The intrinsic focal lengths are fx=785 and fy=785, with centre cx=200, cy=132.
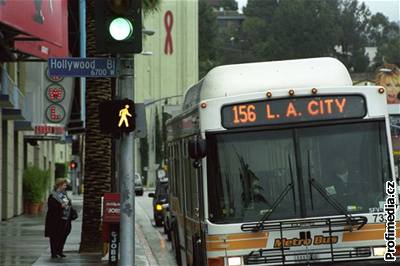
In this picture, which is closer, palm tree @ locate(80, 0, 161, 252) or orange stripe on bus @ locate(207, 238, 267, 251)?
orange stripe on bus @ locate(207, 238, 267, 251)

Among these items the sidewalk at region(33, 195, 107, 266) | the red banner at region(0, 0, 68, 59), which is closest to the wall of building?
the red banner at region(0, 0, 68, 59)

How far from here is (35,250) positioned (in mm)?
20047

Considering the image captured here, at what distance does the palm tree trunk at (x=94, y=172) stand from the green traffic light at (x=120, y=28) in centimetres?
986

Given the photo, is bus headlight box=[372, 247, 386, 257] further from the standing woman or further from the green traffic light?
the standing woman

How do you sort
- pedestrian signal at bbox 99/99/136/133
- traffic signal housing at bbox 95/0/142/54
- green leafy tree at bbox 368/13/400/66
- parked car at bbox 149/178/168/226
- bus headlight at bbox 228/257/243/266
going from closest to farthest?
bus headlight at bbox 228/257/243/266 → traffic signal housing at bbox 95/0/142/54 → pedestrian signal at bbox 99/99/136/133 → parked car at bbox 149/178/168/226 → green leafy tree at bbox 368/13/400/66

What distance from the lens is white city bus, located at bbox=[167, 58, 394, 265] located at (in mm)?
9352

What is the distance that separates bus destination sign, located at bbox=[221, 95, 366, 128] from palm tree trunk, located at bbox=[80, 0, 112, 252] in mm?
9857

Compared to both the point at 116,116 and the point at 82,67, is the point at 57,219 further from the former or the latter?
the point at 116,116

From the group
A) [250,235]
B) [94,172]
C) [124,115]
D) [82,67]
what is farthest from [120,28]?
[94,172]

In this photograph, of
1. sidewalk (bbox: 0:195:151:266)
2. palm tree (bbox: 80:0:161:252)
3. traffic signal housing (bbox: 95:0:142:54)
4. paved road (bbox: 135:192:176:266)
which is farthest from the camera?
palm tree (bbox: 80:0:161:252)

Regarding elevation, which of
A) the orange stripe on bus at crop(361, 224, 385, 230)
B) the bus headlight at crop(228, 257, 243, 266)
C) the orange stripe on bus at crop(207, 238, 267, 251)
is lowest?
the bus headlight at crop(228, 257, 243, 266)

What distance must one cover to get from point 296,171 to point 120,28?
9.09 ft

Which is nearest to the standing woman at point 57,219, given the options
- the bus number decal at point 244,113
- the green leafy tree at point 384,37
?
the bus number decal at point 244,113

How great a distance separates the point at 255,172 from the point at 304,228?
0.93 m
